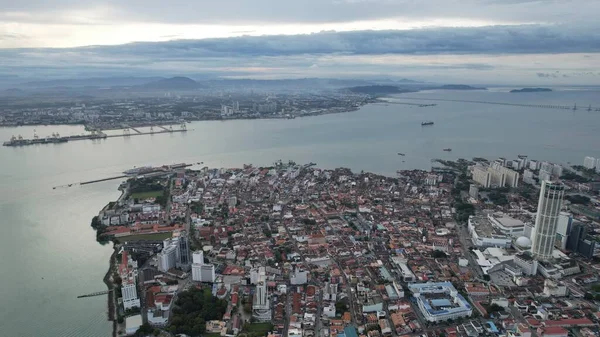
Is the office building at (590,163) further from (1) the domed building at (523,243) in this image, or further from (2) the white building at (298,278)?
(2) the white building at (298,278)

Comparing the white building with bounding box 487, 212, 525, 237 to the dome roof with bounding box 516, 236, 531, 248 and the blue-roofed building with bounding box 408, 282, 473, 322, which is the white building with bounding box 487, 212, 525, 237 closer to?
the dome roof with bounding box 516, 236, 531, 248

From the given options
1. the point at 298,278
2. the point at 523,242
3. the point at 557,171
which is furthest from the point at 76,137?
the point at 557,171

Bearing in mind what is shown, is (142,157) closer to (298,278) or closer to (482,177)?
(298,278)

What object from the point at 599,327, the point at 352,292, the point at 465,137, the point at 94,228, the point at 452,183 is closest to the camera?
the point at 599,327

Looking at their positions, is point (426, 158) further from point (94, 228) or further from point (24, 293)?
point (24, 293)

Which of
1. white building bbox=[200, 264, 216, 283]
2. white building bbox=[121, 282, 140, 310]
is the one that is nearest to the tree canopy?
white building bbox=[200, 264, 216, 283]

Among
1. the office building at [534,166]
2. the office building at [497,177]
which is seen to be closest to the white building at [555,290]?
the office building at [497,177]

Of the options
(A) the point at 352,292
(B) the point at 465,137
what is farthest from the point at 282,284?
(B) the point at 465,137
